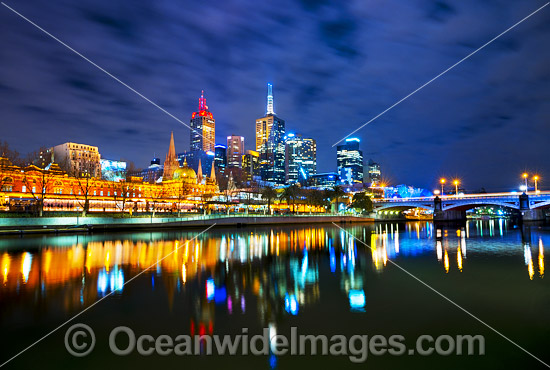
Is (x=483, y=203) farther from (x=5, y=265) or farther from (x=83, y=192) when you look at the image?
(x=83, y=192)

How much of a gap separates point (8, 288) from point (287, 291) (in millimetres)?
9944

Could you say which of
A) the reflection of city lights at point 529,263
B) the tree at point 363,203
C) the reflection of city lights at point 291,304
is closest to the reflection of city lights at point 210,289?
the reflection of city lights at point 291,304

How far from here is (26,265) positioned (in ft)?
54.0

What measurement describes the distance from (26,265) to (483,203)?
293ft

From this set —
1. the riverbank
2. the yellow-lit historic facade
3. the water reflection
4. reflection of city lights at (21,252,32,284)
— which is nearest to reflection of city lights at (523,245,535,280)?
the water reflection

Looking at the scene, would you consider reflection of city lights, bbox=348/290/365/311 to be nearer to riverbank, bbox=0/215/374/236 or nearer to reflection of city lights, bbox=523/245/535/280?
reflection of city lights, bbox=523/245/535/280

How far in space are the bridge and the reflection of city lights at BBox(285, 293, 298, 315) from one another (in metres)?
82.2

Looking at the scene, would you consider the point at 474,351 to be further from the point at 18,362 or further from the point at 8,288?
the point at 8,288

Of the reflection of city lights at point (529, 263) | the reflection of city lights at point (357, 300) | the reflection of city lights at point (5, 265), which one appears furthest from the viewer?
the reflection of city lights at point (529, 263)

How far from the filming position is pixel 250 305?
9.65 m

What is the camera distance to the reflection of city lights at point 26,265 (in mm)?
13788

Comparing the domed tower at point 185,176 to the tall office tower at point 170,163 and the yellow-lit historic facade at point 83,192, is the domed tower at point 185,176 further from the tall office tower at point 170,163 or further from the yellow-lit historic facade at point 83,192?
the tall office tower at point 170,163

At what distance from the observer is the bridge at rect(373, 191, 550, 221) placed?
7394 cm

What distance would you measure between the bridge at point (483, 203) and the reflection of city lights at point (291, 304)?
270ft
